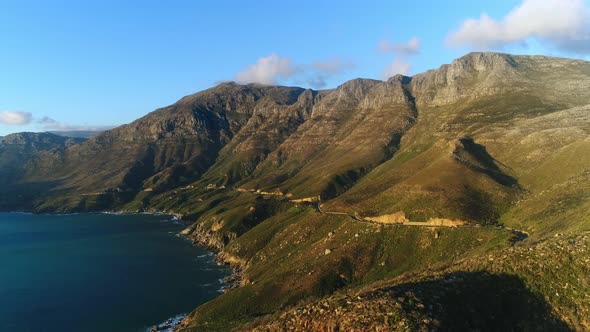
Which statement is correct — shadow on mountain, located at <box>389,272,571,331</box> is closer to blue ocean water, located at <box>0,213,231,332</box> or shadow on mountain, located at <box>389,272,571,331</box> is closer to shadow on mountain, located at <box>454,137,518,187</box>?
blue ocean water, located at <box>0,213,231,332</box>

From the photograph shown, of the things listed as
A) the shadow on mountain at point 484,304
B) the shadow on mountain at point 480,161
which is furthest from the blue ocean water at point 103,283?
the shadow on mountain at point 480,161

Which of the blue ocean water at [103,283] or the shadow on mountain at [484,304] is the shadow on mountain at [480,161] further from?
the blue ocean water at [103,283]

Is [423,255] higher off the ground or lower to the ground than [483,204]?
lower

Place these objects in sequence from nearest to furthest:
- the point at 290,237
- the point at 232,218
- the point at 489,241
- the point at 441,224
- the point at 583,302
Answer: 1. the point at 583,302
2. the point at 489,241
3. the point at 441,224
4. the point at 290,237
5. the point at 232,218

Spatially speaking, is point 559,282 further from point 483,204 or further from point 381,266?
point 483,204

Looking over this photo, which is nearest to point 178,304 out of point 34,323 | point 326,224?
point 34,323

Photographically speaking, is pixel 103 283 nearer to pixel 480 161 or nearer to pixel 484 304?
pixel 484 304

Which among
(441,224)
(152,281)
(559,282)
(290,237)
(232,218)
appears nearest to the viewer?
(559,282)

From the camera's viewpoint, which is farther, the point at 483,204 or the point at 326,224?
the point at 326,224
